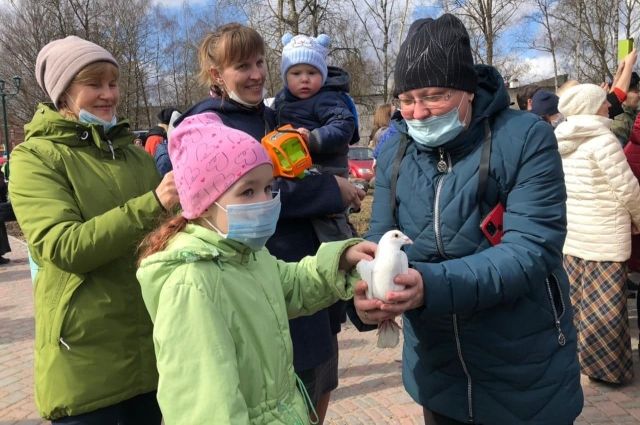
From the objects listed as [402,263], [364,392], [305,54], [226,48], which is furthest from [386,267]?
[364,392]

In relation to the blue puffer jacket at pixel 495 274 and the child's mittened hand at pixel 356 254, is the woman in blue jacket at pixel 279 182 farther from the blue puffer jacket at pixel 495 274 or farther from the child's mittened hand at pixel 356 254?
the child's mittened hand at pixel 356 254

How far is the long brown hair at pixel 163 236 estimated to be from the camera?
181cm

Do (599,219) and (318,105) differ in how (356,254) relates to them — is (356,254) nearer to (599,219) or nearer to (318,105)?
(318,105)

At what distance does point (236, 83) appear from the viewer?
8.48 ft

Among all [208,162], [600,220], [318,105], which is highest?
[318,105]

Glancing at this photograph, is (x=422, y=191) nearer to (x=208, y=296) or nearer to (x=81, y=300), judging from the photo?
(x=208, y=296)

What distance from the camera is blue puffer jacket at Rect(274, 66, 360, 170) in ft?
9.36

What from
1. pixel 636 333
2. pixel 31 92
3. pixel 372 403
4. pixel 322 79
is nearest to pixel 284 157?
pixel 322 79

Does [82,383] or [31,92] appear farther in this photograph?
[31,92]

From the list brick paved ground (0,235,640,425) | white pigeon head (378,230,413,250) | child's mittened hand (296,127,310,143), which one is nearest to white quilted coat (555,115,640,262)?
brick paved ground (0,235,640,425)

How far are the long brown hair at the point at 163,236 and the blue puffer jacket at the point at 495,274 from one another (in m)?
0.75

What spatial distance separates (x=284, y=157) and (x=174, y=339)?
3.44 ft

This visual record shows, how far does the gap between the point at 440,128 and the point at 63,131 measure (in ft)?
4.77

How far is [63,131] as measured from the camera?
2268mm
